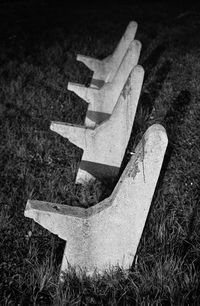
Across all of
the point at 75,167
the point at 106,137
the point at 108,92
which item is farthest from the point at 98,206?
the point at 108,92

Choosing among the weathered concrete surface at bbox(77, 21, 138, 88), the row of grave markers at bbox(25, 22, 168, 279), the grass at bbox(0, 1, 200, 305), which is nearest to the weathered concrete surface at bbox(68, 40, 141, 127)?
the grass at bbox(0, 1, 200, 305)

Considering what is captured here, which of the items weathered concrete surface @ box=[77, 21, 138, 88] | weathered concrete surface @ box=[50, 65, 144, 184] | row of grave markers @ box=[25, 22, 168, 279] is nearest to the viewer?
row of grave markers @ box=[25, 22, 168, 279]

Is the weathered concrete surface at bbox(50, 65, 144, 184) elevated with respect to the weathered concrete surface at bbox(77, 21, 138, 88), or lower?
lower

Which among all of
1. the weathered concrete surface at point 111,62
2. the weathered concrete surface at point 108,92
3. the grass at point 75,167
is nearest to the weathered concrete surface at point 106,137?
the grass at point 75,167

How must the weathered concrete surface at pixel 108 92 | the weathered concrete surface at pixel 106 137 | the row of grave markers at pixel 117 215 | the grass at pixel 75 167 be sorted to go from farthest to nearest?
the weathered concrete surface at pixel 108 92, the weathered concrete surface at pixel 106 137, the grass at pixel 75 167, the row of grave markers at pixel 117 215

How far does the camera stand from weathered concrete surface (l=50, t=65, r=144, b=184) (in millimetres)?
3402

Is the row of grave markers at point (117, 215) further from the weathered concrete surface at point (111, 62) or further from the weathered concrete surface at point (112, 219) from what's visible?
the weathered concrete surface at point (111, 62)

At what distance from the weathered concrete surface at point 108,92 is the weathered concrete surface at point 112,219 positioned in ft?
5.88

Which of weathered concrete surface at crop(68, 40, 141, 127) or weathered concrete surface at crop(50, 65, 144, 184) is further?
weathered concrete surface at crop(68, 40, 141, 127)

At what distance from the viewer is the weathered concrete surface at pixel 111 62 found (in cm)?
510

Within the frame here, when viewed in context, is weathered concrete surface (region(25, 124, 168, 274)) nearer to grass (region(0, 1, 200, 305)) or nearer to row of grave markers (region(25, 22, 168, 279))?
row of grave markers (region(25, 22, 168, 279))

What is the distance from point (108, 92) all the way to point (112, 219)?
2.01 m

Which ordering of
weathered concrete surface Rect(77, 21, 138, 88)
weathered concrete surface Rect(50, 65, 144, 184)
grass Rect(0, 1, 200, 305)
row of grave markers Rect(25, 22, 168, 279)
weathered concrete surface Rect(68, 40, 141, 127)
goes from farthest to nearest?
weathered concrete surface Rect(77, 21, 138, 88) < weathered concrete surface Rect(68, 40, 141, 127) < weathered concrete surface Rect(50, 65, 144, 184) < grass Rect(0, 1, 200, 305) < row of grave markers Rect(25, 22, 168, 279)

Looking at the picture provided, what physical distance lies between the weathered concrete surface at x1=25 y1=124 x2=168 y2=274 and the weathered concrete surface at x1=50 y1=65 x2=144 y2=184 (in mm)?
949
